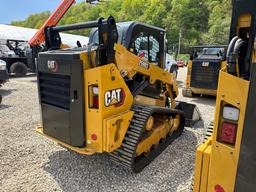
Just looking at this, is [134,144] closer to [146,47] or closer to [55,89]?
[55,89]

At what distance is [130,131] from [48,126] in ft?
4.01

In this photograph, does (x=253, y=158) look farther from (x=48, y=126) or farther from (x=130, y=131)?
(x=48, y=126)

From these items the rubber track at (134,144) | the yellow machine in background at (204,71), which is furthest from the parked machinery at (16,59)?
the rubber track at (134,144)

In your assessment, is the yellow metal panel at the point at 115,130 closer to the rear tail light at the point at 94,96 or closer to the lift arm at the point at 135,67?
the rear tail light at the point at 94,96

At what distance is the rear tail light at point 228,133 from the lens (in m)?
1.72

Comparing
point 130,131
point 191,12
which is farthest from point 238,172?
point 191,12

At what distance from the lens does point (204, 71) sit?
8453 mm

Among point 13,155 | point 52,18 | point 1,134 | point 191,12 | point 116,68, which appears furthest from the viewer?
point 191,12

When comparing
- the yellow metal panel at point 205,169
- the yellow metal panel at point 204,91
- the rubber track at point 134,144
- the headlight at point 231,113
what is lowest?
the yellow metal panel at point 204,91

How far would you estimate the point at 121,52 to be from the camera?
3.26 metres

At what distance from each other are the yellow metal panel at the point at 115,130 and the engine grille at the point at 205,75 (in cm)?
571

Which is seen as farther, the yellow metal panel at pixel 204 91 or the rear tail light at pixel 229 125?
the yellow metal panel at pixel 204 91

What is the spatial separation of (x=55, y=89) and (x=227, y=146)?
241 centimetres

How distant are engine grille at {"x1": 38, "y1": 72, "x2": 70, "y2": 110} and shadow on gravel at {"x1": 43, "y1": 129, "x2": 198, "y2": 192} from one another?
40.4 inches
